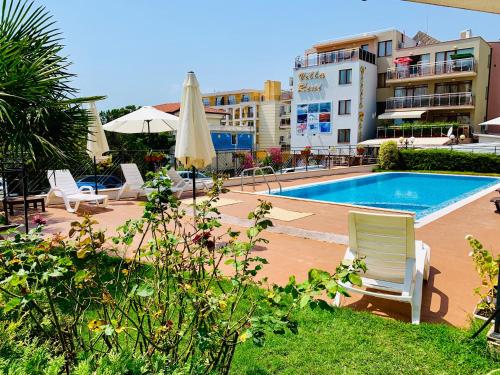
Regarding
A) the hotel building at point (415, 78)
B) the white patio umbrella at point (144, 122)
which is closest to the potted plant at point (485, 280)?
the white patio umbrella at point (144, 122)

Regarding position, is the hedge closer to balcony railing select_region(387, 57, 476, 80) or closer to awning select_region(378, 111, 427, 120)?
awning select_region(378, 111, 427, 120)

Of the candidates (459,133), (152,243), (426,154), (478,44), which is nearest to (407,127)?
(459,133)

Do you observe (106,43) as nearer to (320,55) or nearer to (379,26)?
(320,55)

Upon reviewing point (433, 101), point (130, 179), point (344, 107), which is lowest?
point (130, 179)

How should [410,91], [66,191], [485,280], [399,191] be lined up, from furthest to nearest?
[410,91]
[399,191]
[66,191]
[485,280]

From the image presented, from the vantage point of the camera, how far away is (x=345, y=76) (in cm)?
3794

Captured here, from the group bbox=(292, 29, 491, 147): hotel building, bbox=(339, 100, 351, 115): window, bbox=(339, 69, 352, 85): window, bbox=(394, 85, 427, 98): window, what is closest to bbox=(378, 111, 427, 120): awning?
bbox=(292, 29, 491, 147): hotel building

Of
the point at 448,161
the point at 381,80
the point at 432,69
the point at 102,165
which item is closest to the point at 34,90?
the point at 102,165

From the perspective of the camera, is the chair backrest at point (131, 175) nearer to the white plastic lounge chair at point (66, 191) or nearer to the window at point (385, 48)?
the white plastic lounge chair at point (66, 191)

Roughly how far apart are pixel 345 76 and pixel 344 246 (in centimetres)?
3401

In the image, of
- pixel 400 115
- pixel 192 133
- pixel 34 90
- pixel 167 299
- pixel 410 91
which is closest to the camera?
pixel 167 299

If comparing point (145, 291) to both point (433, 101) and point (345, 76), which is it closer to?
point (433, 101)

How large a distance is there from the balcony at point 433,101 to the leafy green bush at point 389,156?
42.1 ft

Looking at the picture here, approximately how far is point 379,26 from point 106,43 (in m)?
37.5
